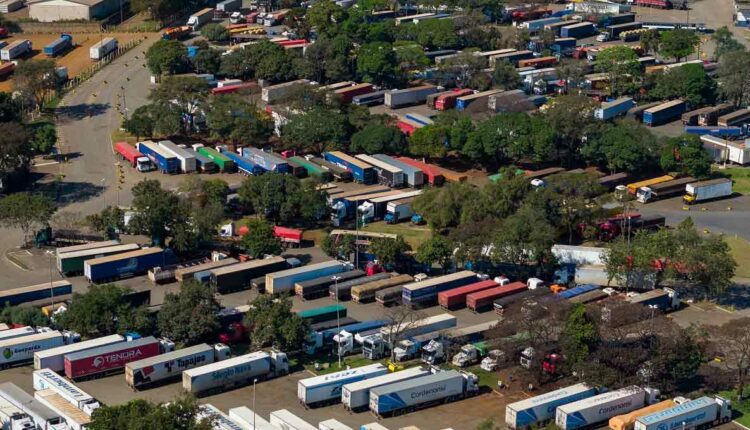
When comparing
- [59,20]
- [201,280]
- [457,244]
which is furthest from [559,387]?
[59,20]

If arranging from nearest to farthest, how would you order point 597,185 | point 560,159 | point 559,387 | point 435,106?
1. point 559,387
2. point 597,185
3. point 560,159
4. point 435,106

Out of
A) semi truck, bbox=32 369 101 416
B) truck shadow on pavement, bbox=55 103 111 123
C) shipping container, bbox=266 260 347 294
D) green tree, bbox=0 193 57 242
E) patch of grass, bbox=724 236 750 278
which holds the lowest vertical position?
patch of grass, bbox=724 236 750 278

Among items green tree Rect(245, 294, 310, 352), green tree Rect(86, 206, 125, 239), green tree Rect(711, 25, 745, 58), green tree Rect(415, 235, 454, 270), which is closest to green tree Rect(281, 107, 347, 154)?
green tree Rect(86, 206, 125, 239)

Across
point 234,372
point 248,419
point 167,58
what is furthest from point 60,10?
point 248,419

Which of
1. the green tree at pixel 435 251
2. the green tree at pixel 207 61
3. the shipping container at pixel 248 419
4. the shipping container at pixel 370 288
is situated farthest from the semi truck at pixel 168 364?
the green tree at pixel 207 61

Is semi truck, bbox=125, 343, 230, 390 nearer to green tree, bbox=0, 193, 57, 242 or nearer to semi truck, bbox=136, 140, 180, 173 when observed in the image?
green tree, bbox=0, 193, 57, 242

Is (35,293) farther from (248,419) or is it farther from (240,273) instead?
(248,419)

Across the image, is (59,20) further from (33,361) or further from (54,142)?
(33,361)

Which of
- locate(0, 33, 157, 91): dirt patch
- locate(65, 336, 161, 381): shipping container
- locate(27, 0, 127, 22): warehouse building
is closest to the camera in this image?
locate(65, 336, 161, 381): shipping container
